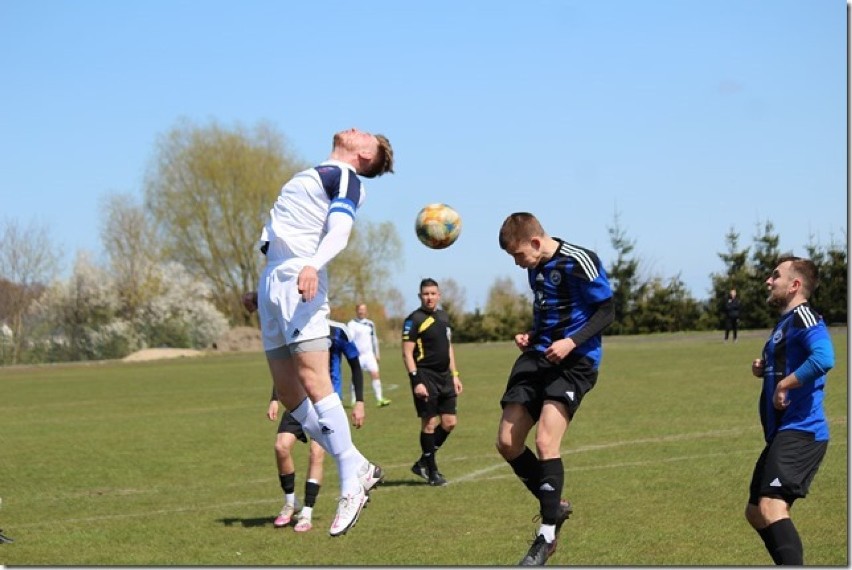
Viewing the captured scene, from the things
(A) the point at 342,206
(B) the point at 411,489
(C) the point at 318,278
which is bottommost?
(B) the point at 411,489

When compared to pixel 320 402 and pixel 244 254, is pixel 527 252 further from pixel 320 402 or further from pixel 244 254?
pixel 244 254

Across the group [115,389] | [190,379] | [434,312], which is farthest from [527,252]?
[190,379]

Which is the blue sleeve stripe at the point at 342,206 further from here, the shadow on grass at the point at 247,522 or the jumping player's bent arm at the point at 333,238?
the shadow on grass at the point at 247,522

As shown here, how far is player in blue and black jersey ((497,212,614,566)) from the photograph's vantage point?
26.9 ft

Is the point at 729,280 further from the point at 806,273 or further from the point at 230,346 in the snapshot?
the point at 806,273

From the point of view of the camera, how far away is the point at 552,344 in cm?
824

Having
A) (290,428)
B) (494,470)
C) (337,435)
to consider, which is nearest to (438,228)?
(337,435)

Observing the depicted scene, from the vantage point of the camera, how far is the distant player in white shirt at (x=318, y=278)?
23.8ft

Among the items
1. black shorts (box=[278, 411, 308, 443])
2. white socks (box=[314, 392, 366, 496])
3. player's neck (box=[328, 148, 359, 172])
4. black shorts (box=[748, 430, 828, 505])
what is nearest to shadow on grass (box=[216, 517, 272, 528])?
black shorts (box=[278, 411, 308, 443])

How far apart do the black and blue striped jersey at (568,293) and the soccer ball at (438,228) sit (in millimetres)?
915

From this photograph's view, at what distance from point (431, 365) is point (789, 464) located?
774 cm

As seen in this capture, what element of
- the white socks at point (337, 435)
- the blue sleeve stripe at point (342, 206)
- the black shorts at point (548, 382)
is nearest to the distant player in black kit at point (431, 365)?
the black shorts at point (548, 382)

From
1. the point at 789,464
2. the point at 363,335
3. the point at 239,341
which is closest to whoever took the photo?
the point at 789,464

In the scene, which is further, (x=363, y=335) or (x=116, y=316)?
(x=116, y=316)
